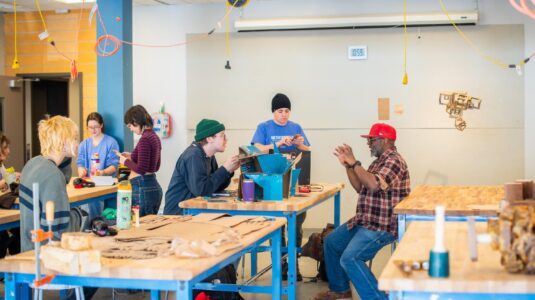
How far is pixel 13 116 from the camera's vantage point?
9453mm

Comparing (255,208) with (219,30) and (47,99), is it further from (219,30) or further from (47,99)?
(47,99)

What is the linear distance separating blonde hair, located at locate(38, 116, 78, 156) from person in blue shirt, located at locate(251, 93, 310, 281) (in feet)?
9.41

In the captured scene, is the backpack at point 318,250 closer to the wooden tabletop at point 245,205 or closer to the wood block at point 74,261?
the wooden tabletop at point 245,205

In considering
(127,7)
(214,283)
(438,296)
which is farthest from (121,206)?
(127,7)

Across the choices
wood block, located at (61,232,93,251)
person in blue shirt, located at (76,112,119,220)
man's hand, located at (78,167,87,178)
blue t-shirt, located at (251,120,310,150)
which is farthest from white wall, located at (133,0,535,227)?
wood block, located at (61,232,93,251)

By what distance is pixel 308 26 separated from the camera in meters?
8.71

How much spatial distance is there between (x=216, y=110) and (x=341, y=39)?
178 centimetres

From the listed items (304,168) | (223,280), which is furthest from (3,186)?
(304,168)

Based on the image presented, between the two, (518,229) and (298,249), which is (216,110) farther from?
(518,229)

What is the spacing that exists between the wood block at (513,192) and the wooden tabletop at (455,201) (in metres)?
0.79

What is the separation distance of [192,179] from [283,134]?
1974 millimetres

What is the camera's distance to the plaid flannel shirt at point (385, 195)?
4.85 m

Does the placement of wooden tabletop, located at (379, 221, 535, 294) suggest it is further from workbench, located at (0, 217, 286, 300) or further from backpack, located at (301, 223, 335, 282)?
backpack, located at (301, 223, 335, 282)

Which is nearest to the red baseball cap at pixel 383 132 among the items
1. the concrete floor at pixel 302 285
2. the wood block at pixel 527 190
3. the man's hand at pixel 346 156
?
the man's hand at pixel 346 156
